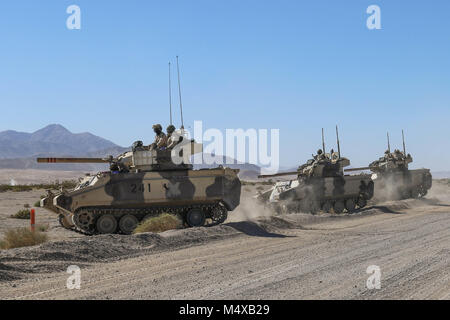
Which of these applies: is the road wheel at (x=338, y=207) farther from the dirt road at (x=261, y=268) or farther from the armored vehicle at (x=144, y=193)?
the dirt road at (x=261, y=268)

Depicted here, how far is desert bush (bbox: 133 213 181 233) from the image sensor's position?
17.2m

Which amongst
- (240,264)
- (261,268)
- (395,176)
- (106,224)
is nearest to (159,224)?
(106,224)

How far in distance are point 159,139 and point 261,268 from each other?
10.1m

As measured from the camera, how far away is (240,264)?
36.2 feet

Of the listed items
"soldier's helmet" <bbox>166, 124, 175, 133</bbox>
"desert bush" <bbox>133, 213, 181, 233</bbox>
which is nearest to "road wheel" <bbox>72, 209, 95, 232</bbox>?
"desert bush" <bbox>133, 213, 181, 233</bbox>

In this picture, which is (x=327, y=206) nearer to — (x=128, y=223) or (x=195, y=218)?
(x=195, y=218)

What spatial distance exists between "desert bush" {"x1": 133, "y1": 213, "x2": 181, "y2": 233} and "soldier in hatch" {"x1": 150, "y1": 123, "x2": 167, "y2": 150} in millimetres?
2576

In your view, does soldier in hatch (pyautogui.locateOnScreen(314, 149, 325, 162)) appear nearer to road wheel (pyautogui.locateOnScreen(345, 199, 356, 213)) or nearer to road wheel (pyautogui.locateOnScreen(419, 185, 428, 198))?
road wheel (pyautogui.locateOnScreen(345, 199, 356, 213))

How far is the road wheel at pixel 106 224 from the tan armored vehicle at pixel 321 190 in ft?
34.1

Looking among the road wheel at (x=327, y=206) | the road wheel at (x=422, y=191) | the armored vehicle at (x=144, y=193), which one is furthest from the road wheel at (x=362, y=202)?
the armored vehicle at (x=144, y=193)

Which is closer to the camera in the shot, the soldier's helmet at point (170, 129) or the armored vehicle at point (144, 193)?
the armored vehicle at point (144, 193)

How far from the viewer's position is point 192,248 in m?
13.8

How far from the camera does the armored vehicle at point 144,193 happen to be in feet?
59.4
